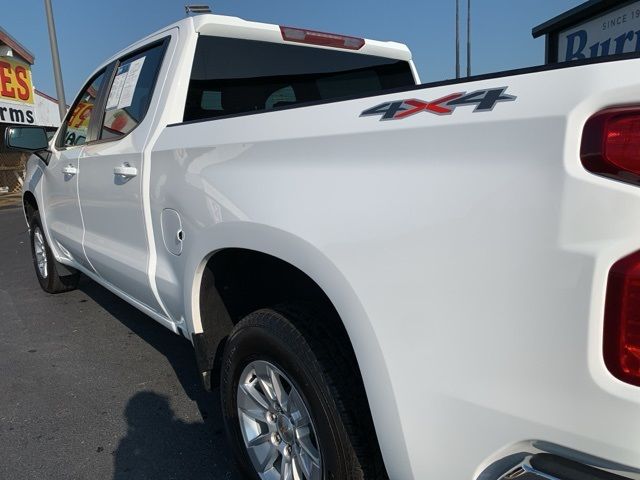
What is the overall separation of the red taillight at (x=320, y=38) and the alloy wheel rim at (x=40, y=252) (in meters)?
3.21

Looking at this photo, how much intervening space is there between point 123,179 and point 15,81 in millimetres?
18070

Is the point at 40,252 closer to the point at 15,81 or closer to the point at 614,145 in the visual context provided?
the point at 614,145

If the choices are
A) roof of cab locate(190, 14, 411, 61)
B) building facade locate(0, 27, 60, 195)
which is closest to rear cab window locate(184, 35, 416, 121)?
roof of cab locate(190, 14, 411, 61)

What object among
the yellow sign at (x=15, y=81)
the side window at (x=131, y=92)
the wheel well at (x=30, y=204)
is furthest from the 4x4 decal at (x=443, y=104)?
the yellow sign at (x=15, y=81)

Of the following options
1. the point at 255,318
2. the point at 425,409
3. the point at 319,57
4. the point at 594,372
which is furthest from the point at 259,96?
the point at 594,372

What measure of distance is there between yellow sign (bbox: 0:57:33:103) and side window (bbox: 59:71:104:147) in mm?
15363

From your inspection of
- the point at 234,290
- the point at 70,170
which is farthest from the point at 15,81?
the point at 234,290

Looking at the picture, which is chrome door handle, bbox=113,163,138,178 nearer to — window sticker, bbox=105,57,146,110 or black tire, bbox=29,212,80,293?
window sticker, bbox=105,57,146,110

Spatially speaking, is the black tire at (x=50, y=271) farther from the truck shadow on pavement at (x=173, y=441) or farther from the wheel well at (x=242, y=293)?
the wheel well at (x=242, y=293)

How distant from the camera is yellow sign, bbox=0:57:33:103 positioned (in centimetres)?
1700

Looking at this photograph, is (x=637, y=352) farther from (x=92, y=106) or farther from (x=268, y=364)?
(x=92, y=106)

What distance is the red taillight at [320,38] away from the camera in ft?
9.91

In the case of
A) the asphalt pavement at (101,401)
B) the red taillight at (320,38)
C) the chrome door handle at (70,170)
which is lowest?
the asphalt pavement at (101,401)

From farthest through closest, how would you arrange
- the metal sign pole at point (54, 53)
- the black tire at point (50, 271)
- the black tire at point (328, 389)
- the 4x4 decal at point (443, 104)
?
1. the metal sign pole at point (54, 53)
2. the black tire at point (50, 271)
3. the black tire at point (328, 389)
4. the 4x4 decal at point (443, 104)
